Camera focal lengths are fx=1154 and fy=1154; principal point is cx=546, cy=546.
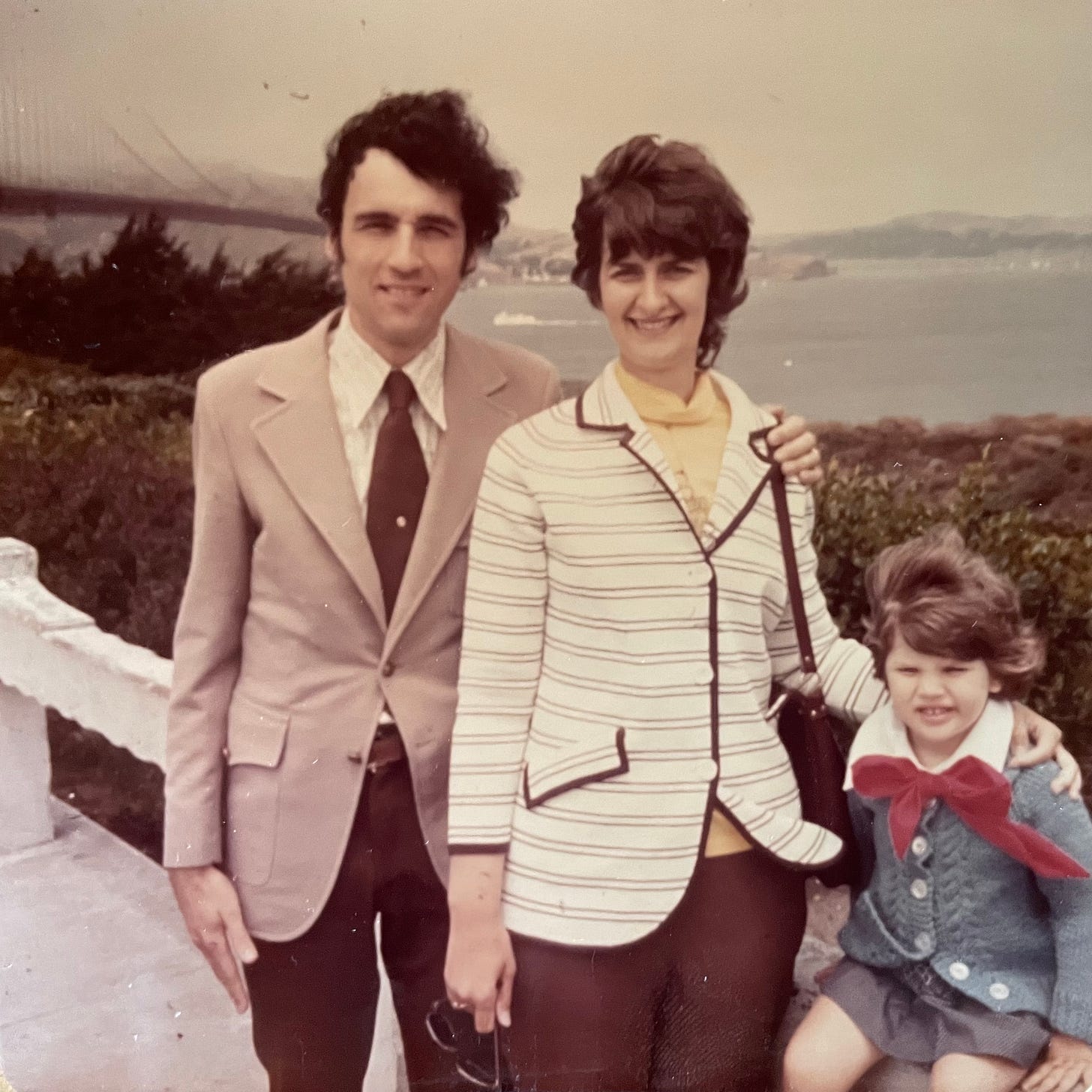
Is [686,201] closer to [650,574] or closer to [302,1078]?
[650,574]

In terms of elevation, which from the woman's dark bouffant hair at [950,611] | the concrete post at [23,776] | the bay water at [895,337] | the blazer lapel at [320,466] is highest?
the bay water at [895,337]

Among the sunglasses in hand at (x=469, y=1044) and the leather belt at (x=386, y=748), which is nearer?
the leather belt at (x=386, y=748)

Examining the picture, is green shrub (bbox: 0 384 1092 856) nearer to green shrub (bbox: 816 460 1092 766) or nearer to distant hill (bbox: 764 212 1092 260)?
green shrub (bbox: 816 460 1092 766)

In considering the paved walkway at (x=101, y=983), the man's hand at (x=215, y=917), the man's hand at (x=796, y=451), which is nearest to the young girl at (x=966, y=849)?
the man's hand at (x=796, y=451)

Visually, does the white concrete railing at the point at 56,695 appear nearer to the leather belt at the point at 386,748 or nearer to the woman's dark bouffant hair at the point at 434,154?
the leather belt at the point at 386,748

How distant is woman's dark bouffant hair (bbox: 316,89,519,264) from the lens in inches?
83.5

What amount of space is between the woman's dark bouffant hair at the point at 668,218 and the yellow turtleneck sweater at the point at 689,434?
0.31 ft

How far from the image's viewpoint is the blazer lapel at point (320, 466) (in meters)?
2.12

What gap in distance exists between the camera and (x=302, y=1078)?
2.40 m

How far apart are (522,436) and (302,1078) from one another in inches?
55.7

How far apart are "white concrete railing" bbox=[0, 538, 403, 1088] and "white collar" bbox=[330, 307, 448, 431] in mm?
691

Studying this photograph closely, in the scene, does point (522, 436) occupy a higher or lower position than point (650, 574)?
higher

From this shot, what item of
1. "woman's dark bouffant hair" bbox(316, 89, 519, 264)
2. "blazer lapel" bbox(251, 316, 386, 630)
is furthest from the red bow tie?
"woman's dark bouffant hair" bbox(316, 89, 519, 264)

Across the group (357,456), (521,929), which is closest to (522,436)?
(357,456)
